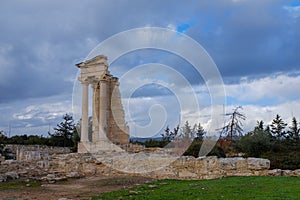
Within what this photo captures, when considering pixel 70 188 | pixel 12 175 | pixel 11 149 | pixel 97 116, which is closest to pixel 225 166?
pixel 70 188

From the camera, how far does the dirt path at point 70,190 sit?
37.9ft

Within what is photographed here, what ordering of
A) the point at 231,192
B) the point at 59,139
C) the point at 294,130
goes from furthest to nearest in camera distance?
the point at 59,139
the point at 294,130
the point at 231,192

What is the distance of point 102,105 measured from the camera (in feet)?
98.2

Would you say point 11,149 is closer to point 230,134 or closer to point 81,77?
point 81,77

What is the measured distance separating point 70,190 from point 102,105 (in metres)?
17.2

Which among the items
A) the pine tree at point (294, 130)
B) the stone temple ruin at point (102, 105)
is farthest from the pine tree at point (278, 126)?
the stone temple ruin at point (102, 105)

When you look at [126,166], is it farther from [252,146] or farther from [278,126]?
[278,126]

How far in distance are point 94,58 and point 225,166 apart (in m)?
18.3

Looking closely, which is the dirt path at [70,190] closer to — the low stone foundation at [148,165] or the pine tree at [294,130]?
the low stone foundation at [148,165]

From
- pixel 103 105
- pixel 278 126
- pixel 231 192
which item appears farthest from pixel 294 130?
pixel 231 192

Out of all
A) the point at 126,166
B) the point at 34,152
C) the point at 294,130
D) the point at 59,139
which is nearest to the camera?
the point at 126,166

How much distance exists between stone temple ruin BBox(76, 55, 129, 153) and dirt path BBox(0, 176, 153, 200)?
13.7 m

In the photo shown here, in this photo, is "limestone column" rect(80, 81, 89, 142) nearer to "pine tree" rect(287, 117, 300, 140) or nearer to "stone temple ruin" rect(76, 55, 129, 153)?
"stone temple ruin" rect(76, 55, 129, 153)

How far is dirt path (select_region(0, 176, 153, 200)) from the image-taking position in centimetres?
1154
